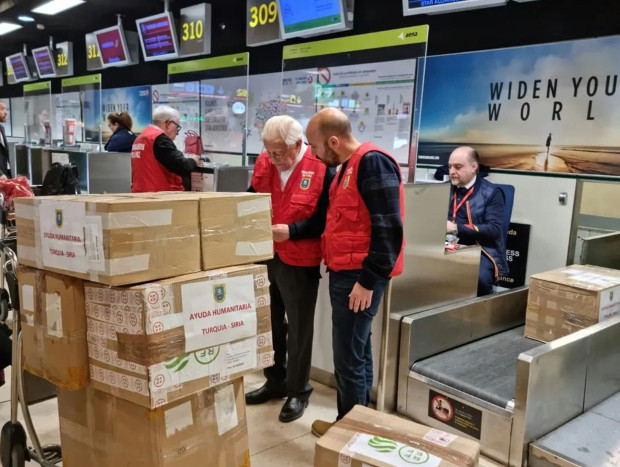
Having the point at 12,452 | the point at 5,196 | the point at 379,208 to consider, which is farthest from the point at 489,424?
the point at 5,196

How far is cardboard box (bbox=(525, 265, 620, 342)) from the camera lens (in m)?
2.67

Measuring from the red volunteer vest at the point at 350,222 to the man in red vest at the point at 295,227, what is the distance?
25 cm

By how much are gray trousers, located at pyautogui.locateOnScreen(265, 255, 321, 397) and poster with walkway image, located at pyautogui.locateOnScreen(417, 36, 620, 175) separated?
2000mm

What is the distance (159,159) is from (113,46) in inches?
202

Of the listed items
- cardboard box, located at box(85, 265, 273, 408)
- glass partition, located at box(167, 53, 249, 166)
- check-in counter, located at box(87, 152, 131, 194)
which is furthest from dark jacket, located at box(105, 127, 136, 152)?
cardboard box, located at box(85, 265, 273, 408)

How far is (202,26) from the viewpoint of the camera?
19.7ft

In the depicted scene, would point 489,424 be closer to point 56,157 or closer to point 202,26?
point 56,157

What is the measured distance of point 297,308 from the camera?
8.01 feet

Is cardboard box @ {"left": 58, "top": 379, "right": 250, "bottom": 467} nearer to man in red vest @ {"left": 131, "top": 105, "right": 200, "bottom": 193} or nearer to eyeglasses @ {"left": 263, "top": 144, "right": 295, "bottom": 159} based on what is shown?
eyeglasses @ {"left": 263, "top": 144, "right": 295, "bottom": 159}

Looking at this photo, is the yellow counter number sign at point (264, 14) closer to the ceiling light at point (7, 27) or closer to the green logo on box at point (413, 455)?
the green logo on box at point (413, 455)

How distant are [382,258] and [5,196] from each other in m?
2.49

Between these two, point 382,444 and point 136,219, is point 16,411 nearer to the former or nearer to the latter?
point 136,219

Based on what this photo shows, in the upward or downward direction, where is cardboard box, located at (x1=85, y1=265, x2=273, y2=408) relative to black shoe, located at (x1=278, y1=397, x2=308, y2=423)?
upward

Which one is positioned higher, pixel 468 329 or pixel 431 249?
pixel 431 249
